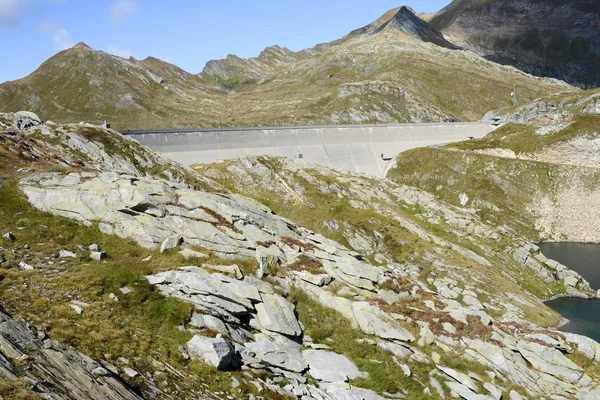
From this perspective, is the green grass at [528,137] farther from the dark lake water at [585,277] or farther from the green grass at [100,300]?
the green grass at [100,300]

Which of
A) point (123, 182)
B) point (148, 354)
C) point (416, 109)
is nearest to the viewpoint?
point (148, 354)

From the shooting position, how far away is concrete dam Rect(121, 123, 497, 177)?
9006 cm

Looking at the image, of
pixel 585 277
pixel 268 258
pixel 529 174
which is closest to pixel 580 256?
pixel 585 277


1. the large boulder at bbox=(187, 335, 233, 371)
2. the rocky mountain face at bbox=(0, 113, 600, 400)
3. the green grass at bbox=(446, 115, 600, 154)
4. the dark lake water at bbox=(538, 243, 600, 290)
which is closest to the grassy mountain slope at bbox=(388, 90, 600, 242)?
the green grass at bbox=(446, 115, 600, 154)

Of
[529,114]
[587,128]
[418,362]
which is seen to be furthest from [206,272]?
[529,114]

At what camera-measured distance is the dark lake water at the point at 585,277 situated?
50.6m

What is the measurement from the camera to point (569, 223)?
90.3 metres

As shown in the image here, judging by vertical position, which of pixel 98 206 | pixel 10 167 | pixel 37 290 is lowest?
pixel 37 290

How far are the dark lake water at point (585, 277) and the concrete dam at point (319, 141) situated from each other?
49.9 meters

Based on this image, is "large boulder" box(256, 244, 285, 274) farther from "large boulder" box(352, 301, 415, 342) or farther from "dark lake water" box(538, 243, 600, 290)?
"dark lake water" box(538, 243, 600, 290)

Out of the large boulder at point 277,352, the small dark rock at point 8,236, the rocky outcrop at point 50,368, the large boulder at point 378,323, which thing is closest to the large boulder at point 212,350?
the large boulder at point 277,352

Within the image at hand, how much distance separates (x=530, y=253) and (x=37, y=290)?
241 ft

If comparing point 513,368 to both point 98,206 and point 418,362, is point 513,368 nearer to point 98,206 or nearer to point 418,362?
point 418,362

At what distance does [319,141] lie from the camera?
11100cm
